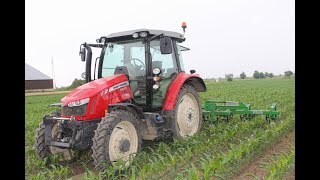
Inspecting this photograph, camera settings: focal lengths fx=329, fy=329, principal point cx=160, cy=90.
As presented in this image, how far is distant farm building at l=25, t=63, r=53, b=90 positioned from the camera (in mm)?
45594

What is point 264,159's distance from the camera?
5.70 metres

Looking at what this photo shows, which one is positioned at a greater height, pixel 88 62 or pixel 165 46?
pixel 165 46

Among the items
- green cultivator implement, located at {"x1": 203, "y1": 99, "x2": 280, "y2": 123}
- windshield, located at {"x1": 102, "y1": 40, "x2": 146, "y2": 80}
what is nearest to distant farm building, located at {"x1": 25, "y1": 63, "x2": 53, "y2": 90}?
green cultivator implement, located at {"x1": 203, "y1": 99, "x2": 280, "y2": 123}

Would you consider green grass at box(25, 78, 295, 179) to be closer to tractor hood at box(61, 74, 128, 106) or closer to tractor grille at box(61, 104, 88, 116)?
tractor grille at box(61, 104, 88, 116)

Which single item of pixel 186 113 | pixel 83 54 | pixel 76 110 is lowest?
pixel 186 113

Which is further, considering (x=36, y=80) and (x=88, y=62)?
(x=36, y=80)

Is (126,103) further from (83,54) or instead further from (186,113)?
(186,113)

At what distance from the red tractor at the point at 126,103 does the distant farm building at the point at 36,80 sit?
42.3 m

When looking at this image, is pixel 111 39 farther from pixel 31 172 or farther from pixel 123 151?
pixel 31 172

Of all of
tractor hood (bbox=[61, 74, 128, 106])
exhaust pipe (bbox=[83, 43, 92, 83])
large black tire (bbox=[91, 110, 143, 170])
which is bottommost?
large black tire (bbox=[91, 110, 143, 170])

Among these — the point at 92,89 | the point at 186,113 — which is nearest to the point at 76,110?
the point at 92,89

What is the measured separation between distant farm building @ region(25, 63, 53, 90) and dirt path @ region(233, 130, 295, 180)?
43.1m

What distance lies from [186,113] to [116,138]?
2036 millimetres

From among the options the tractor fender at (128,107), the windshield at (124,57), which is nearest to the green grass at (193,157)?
the tractor fender at (128,107)
